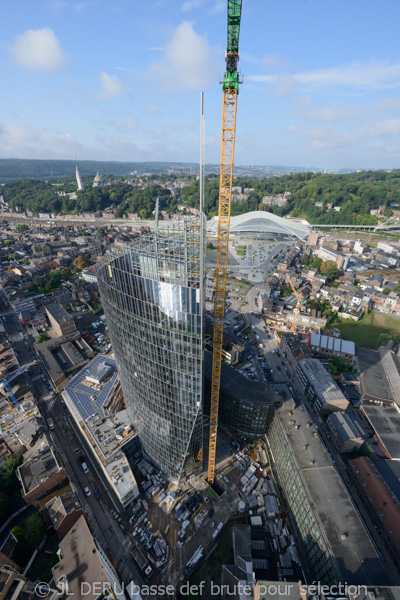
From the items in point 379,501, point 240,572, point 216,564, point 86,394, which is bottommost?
point 216,564

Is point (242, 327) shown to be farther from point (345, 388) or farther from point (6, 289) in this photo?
point (6, 289)

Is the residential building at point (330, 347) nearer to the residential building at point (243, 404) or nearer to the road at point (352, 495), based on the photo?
the road at point (352, 495)

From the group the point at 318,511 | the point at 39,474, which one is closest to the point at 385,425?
the point at 318,511

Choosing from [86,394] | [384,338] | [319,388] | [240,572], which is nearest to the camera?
[240,572]

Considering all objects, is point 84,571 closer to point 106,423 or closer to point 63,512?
point 63,512

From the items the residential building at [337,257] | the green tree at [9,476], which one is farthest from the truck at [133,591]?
the residential building at [337,257]

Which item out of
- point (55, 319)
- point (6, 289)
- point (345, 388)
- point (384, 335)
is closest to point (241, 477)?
point (345, 388)
